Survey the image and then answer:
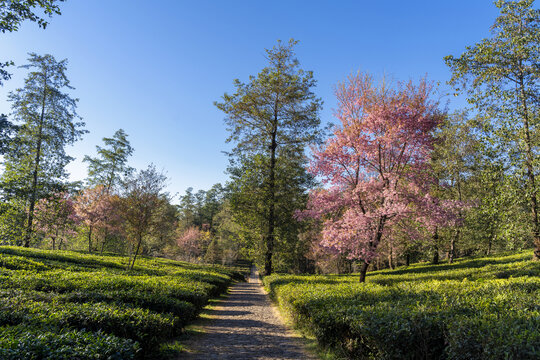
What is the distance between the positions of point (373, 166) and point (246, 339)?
9700 millimetres

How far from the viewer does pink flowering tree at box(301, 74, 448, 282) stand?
12.1 m

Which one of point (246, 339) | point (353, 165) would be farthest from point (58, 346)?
point (353, 165)

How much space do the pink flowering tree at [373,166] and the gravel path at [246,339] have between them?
486 centimetres

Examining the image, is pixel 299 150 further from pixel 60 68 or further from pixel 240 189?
pixel 60 68

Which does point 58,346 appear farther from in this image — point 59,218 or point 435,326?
point 59,218

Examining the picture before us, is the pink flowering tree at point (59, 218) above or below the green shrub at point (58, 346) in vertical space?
above

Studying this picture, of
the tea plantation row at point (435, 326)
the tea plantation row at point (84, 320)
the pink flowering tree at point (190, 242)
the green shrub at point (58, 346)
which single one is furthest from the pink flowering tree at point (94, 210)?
the tea plantation row at point (435, 326)

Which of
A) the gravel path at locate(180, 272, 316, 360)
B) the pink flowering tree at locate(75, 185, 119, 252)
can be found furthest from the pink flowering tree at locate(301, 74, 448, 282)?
the pink flowering tree at locate(75, 185, 119, 252)

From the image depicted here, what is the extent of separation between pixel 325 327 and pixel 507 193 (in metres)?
10.1

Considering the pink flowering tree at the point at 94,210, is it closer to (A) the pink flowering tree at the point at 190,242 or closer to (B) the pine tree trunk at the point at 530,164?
(A) the pink flowering tree at the point at 190,242

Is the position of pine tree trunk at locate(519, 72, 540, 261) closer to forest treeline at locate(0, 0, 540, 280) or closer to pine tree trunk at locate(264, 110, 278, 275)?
forest treeline at locate(0, 0, 540, 280)

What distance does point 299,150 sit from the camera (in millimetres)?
20844

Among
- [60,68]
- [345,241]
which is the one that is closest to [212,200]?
[60,68]

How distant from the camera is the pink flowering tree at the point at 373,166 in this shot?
12117 millimetres
